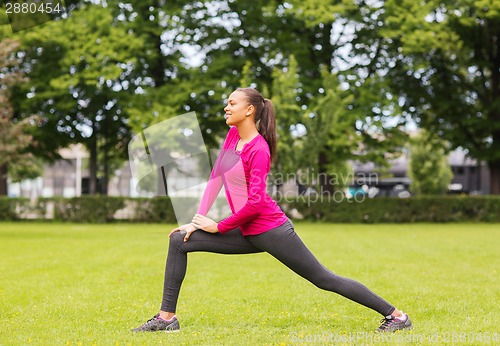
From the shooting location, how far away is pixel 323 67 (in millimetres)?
27797

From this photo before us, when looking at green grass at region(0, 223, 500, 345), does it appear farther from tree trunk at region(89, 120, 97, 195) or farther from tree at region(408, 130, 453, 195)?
tree at region(408, 130, 453, 195)

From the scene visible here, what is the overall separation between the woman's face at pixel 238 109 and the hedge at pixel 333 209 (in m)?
21.9

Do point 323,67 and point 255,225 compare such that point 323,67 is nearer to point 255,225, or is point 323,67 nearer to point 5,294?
point 5,294

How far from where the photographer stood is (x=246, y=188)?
18.0 ft

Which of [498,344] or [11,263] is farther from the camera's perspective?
[11,263]

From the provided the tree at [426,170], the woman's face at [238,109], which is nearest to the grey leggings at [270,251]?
the woman's face at [238,109]

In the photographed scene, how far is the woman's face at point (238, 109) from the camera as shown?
219 inches

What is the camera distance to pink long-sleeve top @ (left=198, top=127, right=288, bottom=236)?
537cm

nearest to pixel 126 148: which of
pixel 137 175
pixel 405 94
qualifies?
pixel 137 175

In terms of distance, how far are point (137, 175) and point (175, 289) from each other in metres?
22.0

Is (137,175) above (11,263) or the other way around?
above

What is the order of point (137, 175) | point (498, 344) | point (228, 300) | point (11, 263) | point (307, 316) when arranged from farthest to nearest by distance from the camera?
point (137, 175) → point (11, 263) → point (228, 300) → point (307, 316) → point (498, 344)

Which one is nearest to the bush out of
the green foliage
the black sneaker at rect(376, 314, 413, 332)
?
the green foliage

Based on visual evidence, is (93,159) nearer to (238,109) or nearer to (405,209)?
(405,209)
